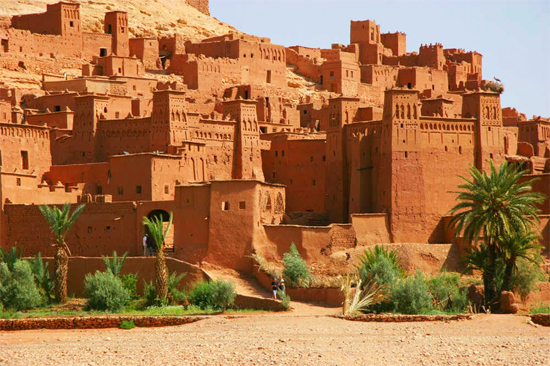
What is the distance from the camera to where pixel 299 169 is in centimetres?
5328

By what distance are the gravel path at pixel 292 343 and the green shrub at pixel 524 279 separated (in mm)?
4152

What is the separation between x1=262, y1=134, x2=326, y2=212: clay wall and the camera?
5256 cm

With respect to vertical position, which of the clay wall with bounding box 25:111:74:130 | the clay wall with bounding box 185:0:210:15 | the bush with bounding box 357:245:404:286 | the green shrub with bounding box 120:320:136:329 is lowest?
the green shrub with bounding box 120:320:136:329

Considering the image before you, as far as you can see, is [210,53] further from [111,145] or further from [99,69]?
[111,145]

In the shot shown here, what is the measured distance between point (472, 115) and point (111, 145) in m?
15.0

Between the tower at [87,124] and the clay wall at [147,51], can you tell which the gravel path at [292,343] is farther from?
the clay wall at [147,51]

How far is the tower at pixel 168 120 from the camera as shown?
51.7 metres

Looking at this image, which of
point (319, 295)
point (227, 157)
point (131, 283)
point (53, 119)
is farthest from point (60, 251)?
point (53, 119)

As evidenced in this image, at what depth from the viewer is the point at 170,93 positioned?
52281mm

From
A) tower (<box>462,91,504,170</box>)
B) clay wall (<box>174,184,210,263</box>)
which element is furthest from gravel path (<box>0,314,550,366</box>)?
tower (<box>462,91,504,170</box>)

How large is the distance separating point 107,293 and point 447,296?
10.9 metres

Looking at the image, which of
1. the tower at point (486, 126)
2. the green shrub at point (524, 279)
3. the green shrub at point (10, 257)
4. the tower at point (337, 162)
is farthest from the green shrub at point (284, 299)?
the tower at point (486, 126)

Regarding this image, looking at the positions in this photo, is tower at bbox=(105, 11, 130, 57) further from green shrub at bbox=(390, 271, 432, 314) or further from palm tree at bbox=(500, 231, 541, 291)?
green shrub at bbox=(390, 271, 432, 314)

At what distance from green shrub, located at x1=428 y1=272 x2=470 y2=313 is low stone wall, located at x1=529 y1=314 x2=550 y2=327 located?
3168 mm
